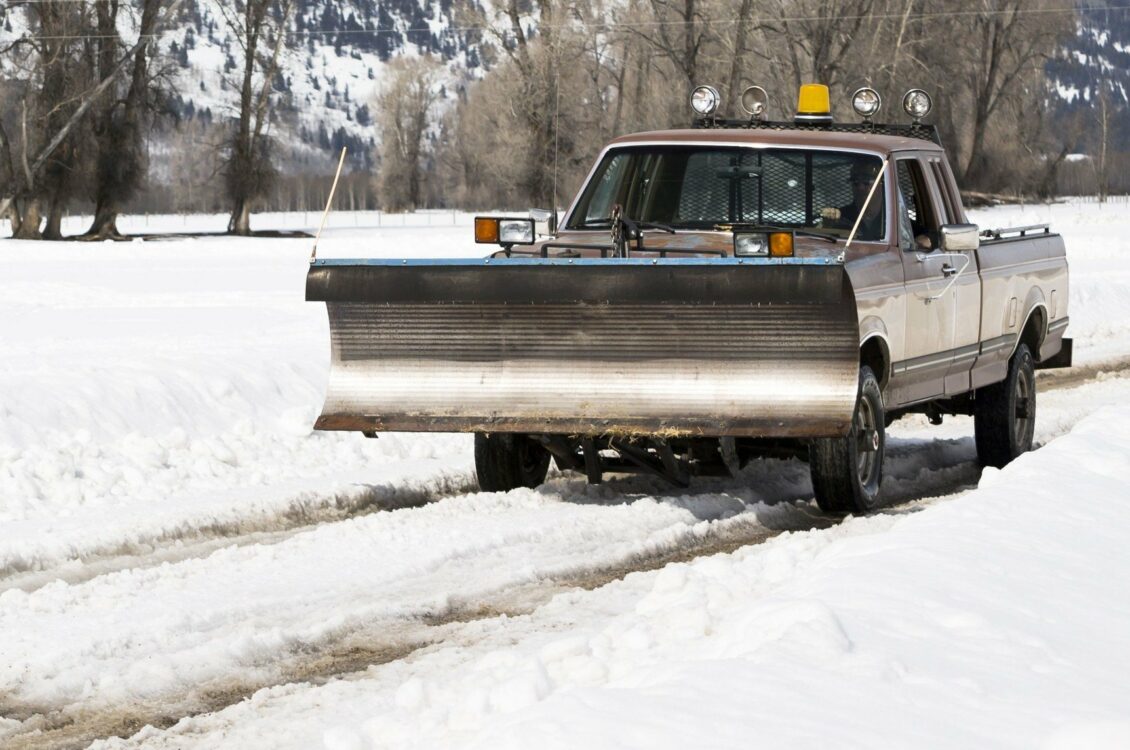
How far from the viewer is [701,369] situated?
315 inches

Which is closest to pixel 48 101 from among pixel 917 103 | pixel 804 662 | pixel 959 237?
pixel 917 103

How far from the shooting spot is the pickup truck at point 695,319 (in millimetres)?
7852

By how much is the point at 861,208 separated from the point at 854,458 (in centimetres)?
152

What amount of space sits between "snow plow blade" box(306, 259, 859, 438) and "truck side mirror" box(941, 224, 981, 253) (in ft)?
4.35

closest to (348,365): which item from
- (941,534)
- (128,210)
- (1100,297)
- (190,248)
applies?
(941,534)

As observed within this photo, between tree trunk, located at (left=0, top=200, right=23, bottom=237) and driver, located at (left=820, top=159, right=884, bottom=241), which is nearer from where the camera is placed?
driver, located at (left=820, top=159, right=884, bottom=241)

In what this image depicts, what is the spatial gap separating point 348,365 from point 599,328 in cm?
129

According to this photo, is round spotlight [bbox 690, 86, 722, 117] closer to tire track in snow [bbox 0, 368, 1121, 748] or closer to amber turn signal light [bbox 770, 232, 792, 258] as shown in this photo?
tire track in snow [bbox 0, 368, 1121, 748]

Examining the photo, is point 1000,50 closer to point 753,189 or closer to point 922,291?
point 753,189

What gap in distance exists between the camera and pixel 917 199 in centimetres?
969

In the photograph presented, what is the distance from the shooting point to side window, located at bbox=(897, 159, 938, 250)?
9.57 m

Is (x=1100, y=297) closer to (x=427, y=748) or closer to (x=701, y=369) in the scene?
(x=701, y=369)

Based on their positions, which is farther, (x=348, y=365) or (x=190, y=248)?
(x=190, y=248)

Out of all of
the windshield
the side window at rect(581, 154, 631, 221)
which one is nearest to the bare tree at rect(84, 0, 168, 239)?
the side window at rect(581, 154, 631, 221)
